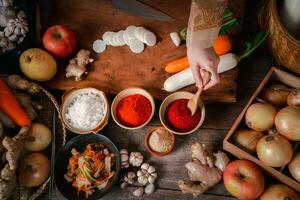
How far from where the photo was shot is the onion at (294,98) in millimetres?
1112

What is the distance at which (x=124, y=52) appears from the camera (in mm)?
1337

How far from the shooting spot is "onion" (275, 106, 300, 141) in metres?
1.06

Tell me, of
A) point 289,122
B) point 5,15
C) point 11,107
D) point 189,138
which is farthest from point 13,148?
point 289,122

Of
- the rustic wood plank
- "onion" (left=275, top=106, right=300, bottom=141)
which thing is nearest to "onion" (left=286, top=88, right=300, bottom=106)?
"onion" (left=275, top=106, right=300, bottom=141)

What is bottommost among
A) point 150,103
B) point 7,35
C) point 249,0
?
point 150,103

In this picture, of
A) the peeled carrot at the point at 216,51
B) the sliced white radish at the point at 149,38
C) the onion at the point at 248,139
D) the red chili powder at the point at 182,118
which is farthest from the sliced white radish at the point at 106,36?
the onion at the point at 248,139

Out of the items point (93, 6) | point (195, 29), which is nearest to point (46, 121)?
point (93, 6)

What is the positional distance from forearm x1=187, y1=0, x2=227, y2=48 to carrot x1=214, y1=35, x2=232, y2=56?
30cm

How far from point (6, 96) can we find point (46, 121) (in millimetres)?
146

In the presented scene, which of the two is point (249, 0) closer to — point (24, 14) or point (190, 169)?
point (190, 169)

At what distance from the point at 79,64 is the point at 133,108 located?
0.83 feet

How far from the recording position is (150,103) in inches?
48.3

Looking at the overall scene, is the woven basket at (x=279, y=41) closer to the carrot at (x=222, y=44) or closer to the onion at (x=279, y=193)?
the carrot at (x=222, y=44)

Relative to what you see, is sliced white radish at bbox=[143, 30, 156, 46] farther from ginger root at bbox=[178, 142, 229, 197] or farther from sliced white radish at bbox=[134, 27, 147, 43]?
ginger root at bbox=[178, 142, 229, 197]
